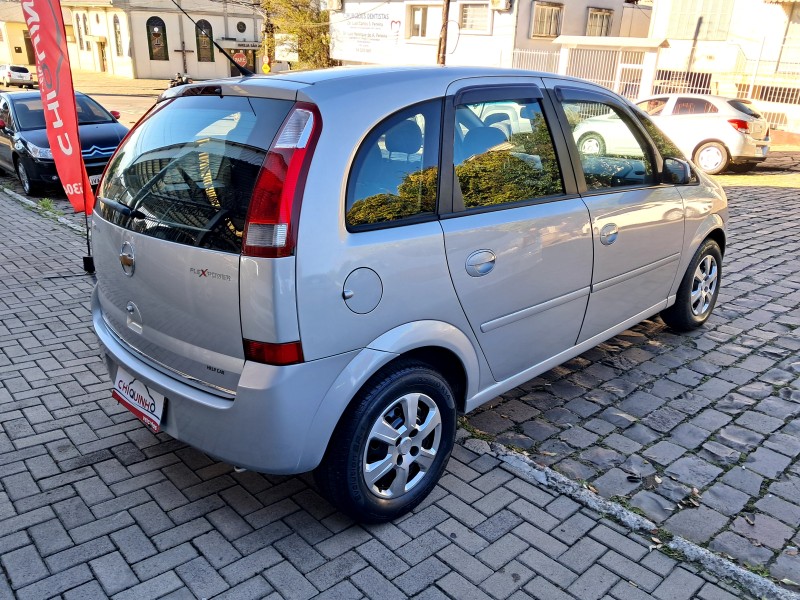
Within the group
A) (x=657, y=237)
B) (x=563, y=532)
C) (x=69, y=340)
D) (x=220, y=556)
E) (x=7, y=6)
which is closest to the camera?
(x=220, y=556)

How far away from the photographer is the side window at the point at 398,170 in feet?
8.39

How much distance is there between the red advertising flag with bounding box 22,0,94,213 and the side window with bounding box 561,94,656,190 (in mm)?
4153

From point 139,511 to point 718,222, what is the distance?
434 centimetres

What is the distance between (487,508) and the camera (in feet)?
9.95

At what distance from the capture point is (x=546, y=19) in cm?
2386

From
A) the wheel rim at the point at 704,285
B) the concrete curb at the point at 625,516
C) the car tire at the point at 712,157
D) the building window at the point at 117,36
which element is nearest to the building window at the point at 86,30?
the building window at the point at 117,36

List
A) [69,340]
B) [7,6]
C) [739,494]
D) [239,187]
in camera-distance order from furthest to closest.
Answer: [7,6]
[69,340]
[739,494]
[239,187]

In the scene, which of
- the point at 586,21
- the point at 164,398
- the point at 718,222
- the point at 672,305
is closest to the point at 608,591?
the point at 164,398

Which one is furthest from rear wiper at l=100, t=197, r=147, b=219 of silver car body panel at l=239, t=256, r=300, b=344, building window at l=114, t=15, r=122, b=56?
building window at l=114, t=15, r=122, b=56

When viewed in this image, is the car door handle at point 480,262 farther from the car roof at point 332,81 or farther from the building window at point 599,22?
the building window at point 599,22

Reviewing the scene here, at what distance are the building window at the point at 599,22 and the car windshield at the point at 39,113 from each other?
21.4 metres

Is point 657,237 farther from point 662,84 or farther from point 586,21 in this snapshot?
point 586,21

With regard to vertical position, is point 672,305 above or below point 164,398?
below

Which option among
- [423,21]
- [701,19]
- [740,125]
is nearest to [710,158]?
[740,125]
